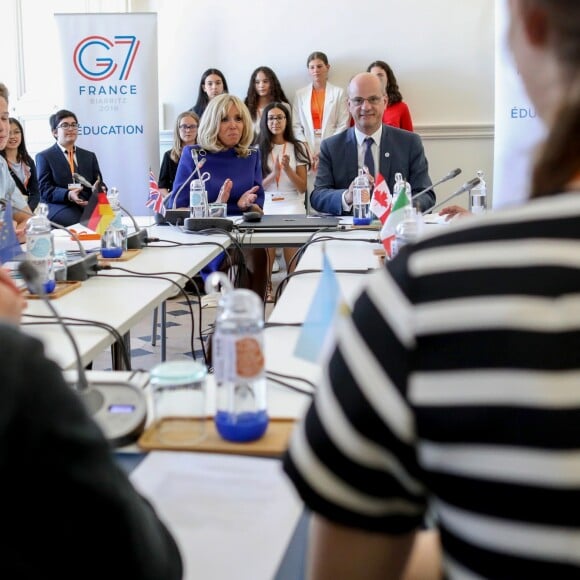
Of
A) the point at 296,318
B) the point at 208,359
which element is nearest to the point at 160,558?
the point at 296,318

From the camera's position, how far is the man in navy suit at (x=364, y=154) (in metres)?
3.65

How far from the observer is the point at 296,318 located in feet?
5.48

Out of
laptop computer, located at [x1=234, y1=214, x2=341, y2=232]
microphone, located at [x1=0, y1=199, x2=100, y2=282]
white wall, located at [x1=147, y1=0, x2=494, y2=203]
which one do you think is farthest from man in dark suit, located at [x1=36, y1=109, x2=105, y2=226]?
microphone, located at [x1=0, y1=199, x2=100, y2=282]

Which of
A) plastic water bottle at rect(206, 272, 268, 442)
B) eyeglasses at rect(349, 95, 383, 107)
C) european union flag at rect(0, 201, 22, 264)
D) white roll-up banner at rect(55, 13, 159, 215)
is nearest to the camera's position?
plastic water bottle at rect(206, 272, 268, 442)

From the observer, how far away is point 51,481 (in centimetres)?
45

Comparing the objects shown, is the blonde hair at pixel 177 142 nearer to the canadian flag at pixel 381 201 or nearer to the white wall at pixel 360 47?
the white wall at pixel 360 47

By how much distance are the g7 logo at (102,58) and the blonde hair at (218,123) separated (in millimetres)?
1630

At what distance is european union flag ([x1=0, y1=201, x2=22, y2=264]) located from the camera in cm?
216

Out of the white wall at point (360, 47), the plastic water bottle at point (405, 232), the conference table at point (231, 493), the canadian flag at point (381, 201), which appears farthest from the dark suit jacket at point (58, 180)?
the conference table at point (231, 493)

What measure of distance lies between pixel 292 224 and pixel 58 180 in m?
2.32

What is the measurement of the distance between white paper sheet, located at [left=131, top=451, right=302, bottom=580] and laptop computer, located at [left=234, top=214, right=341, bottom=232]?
7.11 feet

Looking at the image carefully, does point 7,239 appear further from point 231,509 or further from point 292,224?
point 231,509

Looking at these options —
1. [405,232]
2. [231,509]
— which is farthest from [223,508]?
[405,232]

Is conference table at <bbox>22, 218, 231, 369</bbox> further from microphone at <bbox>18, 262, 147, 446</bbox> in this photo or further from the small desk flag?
the small desk flag
